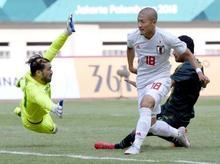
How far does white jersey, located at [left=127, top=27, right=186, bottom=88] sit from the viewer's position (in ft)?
35.3

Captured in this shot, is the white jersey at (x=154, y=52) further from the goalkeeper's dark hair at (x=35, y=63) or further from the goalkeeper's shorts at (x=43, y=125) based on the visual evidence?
the goalkeeper's shorts at (x=43, y=125)

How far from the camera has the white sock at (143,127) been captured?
10453 millimetres

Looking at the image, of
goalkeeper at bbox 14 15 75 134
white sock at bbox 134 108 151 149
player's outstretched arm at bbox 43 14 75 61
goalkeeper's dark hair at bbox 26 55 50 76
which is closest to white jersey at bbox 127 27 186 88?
white sock at bbox 134 108 151 149

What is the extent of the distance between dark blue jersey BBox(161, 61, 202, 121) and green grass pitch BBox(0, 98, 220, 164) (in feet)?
1.66

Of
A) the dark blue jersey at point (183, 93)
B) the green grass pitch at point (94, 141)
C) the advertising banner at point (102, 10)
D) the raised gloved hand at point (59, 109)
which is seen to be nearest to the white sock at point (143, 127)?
the green grass pitch at point (94, 141)

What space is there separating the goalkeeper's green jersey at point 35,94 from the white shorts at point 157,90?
137 cm

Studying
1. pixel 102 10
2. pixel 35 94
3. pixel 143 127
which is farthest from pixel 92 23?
pixel 143 127

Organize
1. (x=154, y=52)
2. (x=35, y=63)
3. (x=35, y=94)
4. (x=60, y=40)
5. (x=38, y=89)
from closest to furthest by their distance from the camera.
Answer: (x=154, y=52)
(x=35, y=94)
(x=38, y=89)
(x=35, y=63)
(x=60, y=40)

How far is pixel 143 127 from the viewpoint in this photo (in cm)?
1047

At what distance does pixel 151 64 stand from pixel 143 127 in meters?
0.92

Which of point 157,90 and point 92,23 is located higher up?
point 92,23

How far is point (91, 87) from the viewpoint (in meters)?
29.4

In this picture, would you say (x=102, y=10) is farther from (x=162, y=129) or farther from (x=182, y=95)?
(x=162, y=129)

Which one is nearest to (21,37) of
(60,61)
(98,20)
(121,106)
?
(98,20)
